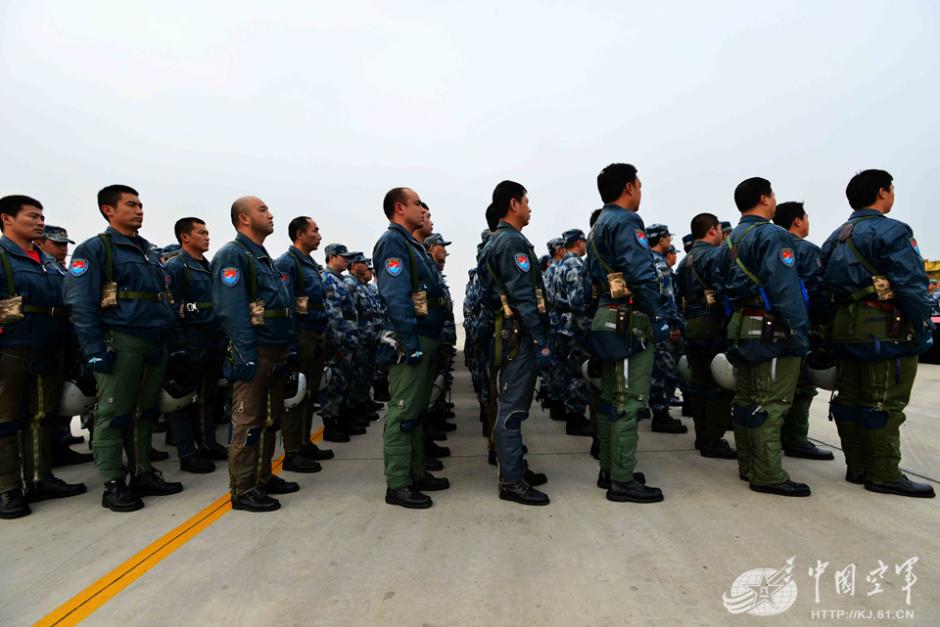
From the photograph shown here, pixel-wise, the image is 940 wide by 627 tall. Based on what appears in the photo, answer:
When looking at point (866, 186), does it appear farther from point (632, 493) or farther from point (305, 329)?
point (305, 329)

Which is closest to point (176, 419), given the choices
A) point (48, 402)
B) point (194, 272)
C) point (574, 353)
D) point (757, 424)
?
point (48, 402)

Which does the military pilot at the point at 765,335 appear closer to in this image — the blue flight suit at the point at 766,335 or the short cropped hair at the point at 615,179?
the blue flight suit at the point at 766,335

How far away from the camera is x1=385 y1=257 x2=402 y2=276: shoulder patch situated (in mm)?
3699

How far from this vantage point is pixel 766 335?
3.80 meters

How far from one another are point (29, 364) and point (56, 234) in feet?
8.01

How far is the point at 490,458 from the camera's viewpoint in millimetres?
4906

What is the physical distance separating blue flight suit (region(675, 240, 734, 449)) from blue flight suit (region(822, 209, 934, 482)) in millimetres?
991

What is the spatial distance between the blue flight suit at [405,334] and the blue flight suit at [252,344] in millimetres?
830

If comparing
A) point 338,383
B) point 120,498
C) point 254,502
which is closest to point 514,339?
point 254,502

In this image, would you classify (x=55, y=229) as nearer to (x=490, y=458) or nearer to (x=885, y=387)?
(x=490, y=458)

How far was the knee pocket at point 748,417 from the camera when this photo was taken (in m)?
3.89

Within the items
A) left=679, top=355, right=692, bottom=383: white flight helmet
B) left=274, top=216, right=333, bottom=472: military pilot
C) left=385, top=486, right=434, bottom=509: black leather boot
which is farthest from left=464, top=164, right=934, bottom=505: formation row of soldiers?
left=274, top=216, right=333, bottom=472: military pilot

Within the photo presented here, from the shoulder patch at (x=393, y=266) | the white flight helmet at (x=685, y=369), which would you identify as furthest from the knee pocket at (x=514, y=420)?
the white flight helmet at (x=685, y=369)

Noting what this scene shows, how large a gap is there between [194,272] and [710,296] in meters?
5.11
